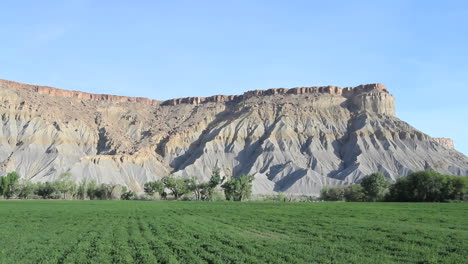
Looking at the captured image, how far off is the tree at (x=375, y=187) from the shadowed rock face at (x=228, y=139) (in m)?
33.1

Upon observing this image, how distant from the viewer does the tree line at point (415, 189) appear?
72.9 meters

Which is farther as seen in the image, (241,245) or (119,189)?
(119,189)

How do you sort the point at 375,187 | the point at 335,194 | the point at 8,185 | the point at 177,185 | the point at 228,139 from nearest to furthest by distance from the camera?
the point at 375,187 → the point at 335,194 → the point at 8,185 → the point at 177,185 → the point at 228,139

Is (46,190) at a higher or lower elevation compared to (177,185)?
lower

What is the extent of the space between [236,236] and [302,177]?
100530 mm

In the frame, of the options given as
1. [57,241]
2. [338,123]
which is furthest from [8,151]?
[57,241]

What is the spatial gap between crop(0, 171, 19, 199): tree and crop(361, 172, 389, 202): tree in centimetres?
7188

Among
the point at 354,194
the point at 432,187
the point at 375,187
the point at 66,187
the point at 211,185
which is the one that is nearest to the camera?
the point at 432,187

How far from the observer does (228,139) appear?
498 feet

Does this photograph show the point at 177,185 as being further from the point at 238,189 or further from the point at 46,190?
the point at 46,190

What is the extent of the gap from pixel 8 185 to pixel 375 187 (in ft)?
243

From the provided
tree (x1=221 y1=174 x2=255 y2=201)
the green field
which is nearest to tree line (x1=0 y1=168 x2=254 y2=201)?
tree (x1=221 y1=174 x2=255 y2=201)

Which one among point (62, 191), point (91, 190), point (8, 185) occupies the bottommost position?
point (62, 191)

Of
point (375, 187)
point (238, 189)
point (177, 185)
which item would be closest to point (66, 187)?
point (177, 185)
